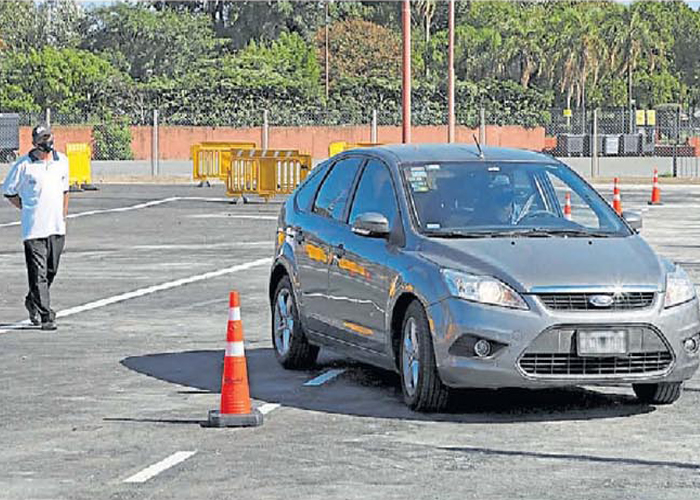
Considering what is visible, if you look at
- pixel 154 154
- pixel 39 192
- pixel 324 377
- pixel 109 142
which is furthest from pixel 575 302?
pixel 109 142

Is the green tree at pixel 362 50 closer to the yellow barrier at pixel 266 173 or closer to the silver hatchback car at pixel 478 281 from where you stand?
the yellow barrier at pixel 266 173

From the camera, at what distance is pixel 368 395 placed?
11305 mm

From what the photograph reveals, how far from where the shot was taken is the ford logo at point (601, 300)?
1010 centimetres

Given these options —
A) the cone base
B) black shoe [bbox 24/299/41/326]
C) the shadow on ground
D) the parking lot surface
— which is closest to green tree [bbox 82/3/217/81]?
black shoe [bbox 24/299/41/326]

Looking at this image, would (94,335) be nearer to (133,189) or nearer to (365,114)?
(133,189)

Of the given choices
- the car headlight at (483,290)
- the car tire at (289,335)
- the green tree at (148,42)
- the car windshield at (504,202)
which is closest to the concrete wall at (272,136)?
the green tree at (148,42)

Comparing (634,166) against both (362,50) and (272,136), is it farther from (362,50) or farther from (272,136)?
(362,50)

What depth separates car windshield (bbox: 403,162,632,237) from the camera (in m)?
11.1

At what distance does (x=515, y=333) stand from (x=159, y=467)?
2325 millimetres

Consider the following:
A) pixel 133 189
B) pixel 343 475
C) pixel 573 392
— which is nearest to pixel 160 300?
pixel 573 392

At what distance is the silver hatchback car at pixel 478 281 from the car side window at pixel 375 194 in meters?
0.01

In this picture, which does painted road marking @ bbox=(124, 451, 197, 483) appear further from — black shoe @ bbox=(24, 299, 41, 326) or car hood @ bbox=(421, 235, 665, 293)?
black shoe @ bbox=(24, 299, 41, 326)

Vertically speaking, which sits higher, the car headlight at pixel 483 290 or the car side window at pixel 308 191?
the car side window at pixel 308 191

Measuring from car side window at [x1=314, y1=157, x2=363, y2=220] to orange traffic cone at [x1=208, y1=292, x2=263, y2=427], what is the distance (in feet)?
6.65
